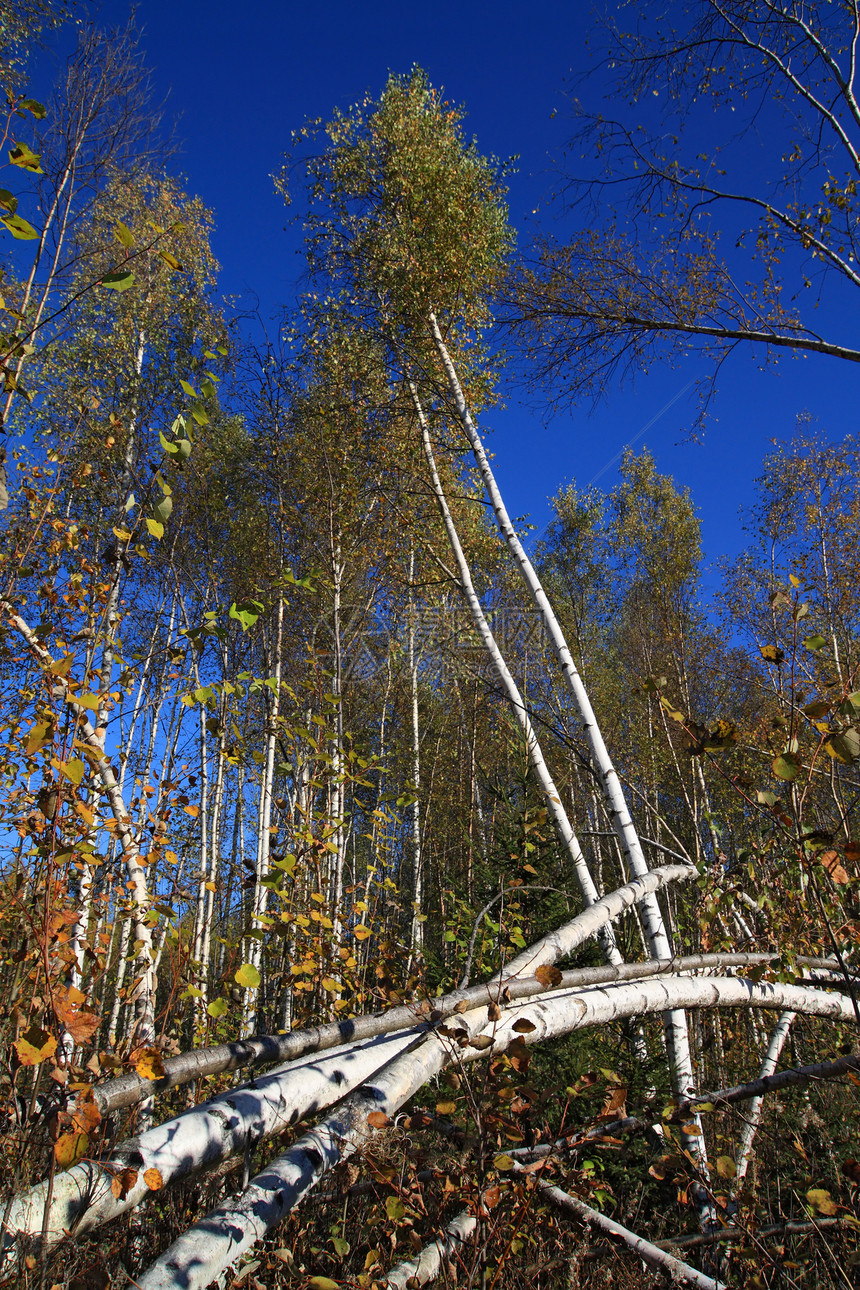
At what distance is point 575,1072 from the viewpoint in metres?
3.96

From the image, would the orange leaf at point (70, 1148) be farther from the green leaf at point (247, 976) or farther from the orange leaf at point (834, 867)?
the orange leaf at point (834, 867)

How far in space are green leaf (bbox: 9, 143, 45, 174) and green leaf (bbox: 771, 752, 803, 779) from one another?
75.6 inches

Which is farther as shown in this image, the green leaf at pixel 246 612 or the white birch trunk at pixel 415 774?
the white birch trunk at pixel 415 774

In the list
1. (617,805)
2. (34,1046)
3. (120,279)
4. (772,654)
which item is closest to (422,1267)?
(34,1046)

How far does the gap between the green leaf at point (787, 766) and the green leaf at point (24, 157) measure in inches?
75.6

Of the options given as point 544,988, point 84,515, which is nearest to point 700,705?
point 84,515

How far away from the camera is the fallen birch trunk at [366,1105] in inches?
43.1

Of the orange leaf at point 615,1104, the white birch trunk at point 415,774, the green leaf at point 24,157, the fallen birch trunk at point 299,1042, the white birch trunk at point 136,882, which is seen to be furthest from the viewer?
the white birch trunk at point 415,774

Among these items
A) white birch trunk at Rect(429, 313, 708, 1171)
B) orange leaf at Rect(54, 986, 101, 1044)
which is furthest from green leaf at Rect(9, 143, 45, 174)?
white birch trunk at Rect(429, 313, 708, 1171)

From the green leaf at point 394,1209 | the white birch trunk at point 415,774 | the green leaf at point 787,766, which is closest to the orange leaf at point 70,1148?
the green leaf at point 394,1209

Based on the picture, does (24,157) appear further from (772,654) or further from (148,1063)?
(772,654)

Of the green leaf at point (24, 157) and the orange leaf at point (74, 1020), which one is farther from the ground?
the green leaf at point (24, 157)

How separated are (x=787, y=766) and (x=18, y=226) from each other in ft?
6.18

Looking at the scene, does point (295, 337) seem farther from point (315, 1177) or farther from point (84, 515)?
point (315, 1177)
